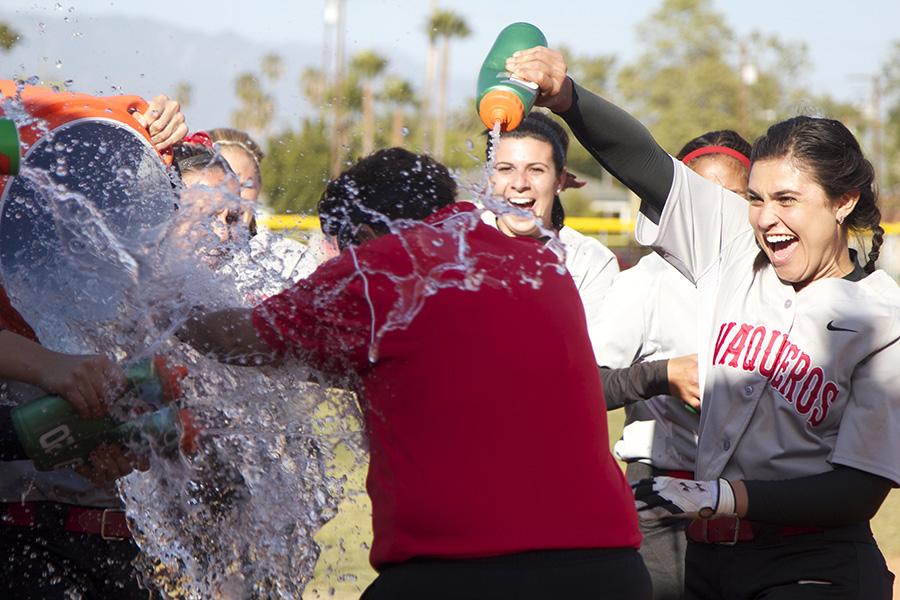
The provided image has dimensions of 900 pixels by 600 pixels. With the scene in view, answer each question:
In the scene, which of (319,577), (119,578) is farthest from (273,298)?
(319,577)

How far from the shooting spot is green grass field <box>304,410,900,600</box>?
586 cm

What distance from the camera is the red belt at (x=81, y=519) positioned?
133 inches

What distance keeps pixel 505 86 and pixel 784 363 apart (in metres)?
1.08

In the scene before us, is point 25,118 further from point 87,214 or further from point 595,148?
point 595,148

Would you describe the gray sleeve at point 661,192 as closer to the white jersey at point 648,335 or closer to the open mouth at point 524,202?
the white jersey at point 648,335

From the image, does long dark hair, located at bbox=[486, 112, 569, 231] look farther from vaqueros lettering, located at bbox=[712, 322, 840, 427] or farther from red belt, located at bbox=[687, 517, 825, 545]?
red belt, located at bbox=[687, 517, 825, 545]

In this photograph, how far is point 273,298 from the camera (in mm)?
2742

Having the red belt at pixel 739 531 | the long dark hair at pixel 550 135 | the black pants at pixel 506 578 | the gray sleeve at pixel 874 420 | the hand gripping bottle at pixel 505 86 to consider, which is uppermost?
the hand gripping bottle at pixel 505 86

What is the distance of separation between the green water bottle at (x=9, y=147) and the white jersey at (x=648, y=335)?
2130 millimetres

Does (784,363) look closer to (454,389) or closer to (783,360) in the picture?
(783,360)

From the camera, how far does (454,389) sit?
2.65m

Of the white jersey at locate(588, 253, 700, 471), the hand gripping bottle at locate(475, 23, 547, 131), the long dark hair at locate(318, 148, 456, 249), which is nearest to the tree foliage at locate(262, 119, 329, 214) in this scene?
the long dark hair at locate(318, 148, 456, 249)

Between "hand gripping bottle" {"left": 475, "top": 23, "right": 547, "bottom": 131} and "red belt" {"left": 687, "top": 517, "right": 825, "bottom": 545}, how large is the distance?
1256mm

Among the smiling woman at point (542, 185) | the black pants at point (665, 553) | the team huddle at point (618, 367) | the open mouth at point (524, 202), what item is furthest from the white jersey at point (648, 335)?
the open mouth at point (524, 202)
